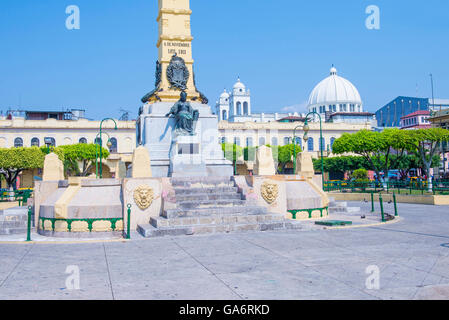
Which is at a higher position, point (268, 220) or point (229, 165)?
point (229, 165)

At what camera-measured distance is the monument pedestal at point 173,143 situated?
68.6 feet

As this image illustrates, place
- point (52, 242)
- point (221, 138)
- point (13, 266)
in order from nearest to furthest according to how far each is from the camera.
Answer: point (13, 266), point (52, 242), point (221, 138)

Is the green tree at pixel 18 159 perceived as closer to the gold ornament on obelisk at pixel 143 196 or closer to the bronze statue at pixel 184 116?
the bronze statue at pixel 184 116

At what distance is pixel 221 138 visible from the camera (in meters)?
81.1

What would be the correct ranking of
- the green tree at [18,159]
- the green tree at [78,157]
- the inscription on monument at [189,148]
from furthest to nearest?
the green tree at [78,157], the green tree at [18,159], the inscription on monument at [189,148]

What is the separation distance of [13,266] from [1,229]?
24.6ft

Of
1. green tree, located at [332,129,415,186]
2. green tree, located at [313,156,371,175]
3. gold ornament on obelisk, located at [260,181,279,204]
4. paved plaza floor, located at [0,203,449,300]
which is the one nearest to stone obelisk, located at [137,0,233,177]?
gold ornament on obelisk, located at [260,181,279,204]

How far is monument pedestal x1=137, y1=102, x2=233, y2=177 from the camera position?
20922mm

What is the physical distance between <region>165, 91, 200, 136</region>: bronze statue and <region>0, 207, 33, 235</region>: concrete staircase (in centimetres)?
796

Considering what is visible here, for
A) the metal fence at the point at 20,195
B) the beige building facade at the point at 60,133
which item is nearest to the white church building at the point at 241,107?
the beige building facade at the point at 60,133

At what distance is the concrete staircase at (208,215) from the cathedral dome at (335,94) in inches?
4484

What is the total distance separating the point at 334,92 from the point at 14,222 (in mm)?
118355
